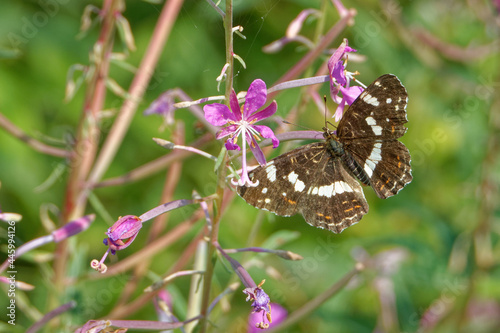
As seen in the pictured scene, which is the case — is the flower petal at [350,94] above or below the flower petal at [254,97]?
above

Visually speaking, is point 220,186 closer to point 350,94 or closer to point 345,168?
point 350,94

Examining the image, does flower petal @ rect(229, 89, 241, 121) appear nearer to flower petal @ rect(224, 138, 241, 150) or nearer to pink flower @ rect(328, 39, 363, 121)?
flower petal @ rect(224, 138, 241, 150)

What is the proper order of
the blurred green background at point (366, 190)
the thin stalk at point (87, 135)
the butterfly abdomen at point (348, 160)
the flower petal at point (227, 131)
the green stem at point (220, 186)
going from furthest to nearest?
the blurred green background at point (366, 190), the thin stalk at point (87, 135), the butterfly abdomen at point (348, 160), the flower petal at point (227, 131), the green stem at point (220, 186)

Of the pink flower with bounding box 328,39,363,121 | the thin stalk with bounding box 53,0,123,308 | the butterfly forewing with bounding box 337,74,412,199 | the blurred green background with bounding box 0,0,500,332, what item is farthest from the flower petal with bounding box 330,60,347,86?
the blurred green background with bounding box 0,0,500,332

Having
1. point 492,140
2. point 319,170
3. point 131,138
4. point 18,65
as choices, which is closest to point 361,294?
point 492,140

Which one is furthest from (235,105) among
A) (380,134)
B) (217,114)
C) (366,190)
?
(366,190)

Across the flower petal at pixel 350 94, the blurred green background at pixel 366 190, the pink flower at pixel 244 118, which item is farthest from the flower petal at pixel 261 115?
the blurred green background at pixel 366 190

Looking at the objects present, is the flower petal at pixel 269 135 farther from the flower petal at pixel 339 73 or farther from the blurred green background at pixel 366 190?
the blurred green background at pixel 366 190
